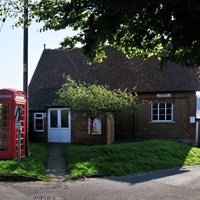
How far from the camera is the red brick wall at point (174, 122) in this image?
81.0ft

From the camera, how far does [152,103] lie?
25812 millimetres

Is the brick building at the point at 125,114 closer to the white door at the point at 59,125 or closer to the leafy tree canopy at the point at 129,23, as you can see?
the white door at the point at 59,125

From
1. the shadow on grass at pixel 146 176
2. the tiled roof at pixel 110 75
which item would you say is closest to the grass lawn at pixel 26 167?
the shadow on grass at pixel 146 176

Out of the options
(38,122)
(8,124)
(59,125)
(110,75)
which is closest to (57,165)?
(8,124)

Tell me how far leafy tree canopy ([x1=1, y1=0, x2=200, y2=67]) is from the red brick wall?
16768 mm

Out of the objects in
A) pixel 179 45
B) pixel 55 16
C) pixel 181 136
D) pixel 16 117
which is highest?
pixel 55 16

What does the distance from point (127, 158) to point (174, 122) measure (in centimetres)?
1017

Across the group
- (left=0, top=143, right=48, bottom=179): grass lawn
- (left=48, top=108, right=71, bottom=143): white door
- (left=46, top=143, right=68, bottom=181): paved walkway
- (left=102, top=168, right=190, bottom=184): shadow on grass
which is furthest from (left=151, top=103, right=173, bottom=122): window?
(left=0, top=143, right=48, bottom=179): grass lawn

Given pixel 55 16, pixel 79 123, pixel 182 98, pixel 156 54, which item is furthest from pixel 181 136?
pixel 55 16

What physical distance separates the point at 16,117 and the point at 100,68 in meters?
15.8

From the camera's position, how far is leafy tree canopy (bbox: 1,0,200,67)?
16.6ft

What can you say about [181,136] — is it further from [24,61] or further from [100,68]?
[24,61]

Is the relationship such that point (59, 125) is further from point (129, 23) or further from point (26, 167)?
point (129, 23)

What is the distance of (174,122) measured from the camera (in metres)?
25.2
